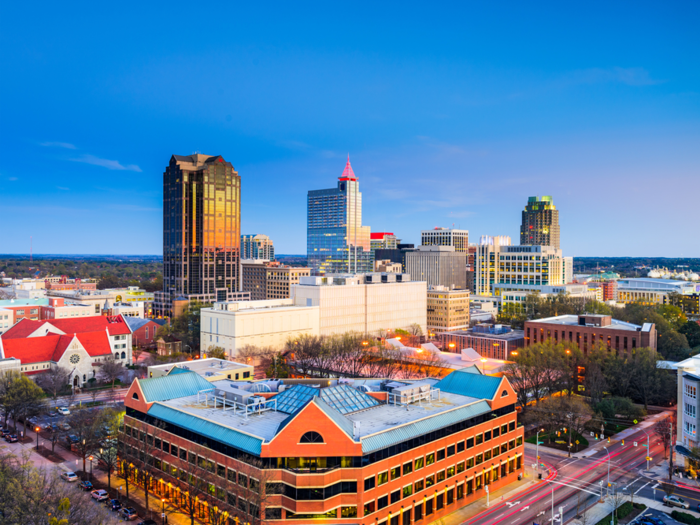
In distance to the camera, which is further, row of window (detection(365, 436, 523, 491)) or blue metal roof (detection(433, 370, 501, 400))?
blue metal roof (detection(433, 370, 501, 400))

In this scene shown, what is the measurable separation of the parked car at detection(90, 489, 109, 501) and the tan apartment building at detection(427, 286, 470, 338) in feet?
459

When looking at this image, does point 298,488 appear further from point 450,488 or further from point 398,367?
point 398,367

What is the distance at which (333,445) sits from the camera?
51.1 metres

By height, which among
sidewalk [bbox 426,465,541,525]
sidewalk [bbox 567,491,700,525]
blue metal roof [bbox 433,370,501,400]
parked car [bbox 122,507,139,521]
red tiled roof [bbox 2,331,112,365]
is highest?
blue metal roof [bbox 433,370,501,400]

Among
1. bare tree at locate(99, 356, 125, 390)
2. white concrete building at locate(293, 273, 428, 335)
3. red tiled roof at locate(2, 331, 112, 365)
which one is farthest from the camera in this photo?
white concrete building at locate(293, 273, 428, 335)

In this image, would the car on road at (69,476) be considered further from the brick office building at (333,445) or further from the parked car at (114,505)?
the parked car at (114,505)

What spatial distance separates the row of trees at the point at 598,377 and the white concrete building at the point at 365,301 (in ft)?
218

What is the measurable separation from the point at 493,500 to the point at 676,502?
19.2 m

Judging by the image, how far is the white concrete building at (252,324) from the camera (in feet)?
457

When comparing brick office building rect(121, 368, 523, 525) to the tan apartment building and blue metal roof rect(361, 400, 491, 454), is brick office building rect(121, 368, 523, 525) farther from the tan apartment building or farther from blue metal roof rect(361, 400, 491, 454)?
the tan apartment building

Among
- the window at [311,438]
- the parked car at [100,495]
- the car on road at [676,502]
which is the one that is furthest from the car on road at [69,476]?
the car on road at [676,502]

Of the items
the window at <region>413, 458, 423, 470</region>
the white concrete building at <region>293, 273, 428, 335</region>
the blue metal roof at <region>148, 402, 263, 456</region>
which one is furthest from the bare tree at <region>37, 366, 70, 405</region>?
the window at <region>413, 458, 423, 470</region>

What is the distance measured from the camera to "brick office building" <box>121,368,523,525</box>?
50.8 metres

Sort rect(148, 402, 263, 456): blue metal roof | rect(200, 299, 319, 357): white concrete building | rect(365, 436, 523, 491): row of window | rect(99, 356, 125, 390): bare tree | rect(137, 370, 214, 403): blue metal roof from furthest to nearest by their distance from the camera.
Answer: rect(200, 299, 319, 357): white concrete building
rect(99, 356, 125, 390): bare tree
rect(137, 370, 214, 403): blue metal roof
rect(365, 436, 523, 491): row of window
rect(148, 402, 263, 456): blue metal roof
